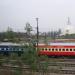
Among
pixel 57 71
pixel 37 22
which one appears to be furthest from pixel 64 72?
pixel 37 22

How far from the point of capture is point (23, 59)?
879 cm

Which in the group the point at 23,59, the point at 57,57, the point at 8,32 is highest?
the point at 8,32

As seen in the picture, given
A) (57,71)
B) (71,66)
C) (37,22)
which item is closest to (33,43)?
(57,71)

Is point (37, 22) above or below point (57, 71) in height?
above

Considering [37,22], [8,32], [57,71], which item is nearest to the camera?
[8,32]

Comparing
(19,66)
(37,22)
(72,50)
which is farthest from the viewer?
(37,22)

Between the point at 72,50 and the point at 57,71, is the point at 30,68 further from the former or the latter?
the point at 72,50

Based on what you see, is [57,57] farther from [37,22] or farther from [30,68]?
[30,68]

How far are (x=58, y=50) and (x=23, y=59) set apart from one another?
54.4 feet

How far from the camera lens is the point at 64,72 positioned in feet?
52.2

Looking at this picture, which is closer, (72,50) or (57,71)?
(57,71)

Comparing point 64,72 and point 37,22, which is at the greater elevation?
point 37,22

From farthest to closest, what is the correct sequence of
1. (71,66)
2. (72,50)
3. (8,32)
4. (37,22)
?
1. (37,22)
2. (72,50)
3. (71,66)
4. (8,32)

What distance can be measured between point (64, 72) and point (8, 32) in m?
7.57
